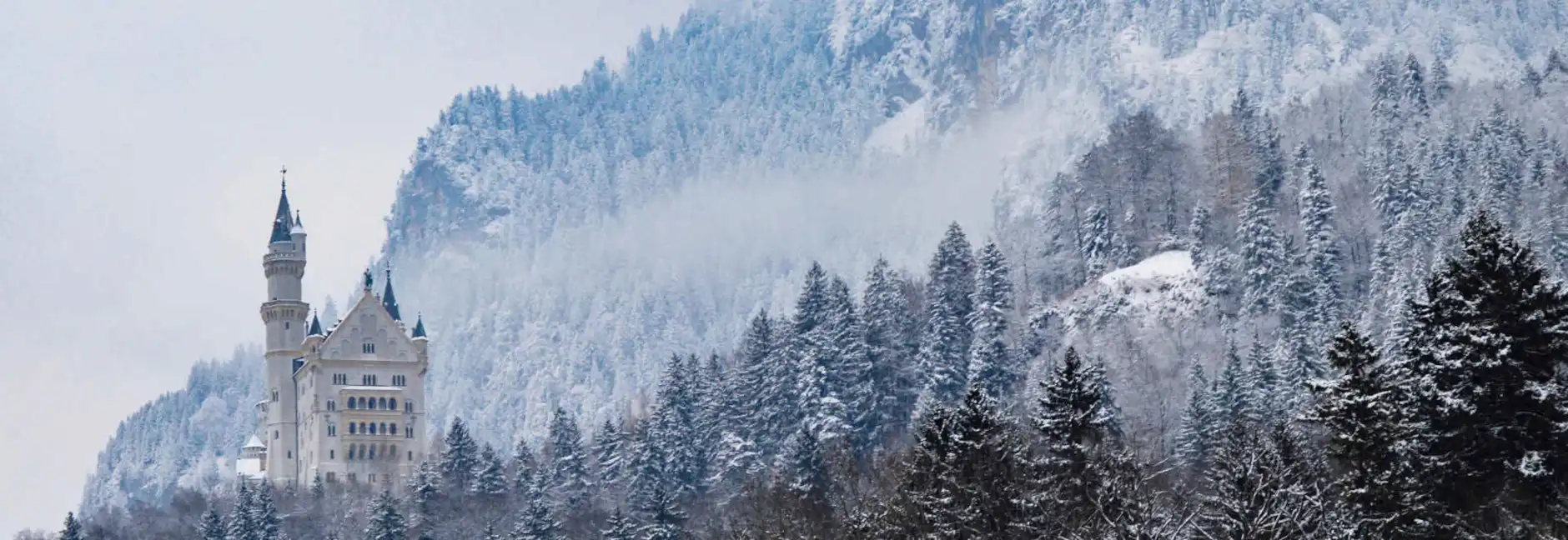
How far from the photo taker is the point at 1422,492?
46.9 m

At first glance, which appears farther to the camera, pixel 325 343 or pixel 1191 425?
pixel 325 343

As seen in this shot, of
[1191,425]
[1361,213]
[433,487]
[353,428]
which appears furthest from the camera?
[353,428]

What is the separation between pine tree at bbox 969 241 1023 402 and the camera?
361 ft

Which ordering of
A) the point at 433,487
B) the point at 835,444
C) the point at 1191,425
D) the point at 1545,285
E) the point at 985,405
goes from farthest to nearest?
the point at 433,487 → the point at 835,444 → the point at 1191,425 → the point at 985,405 → the point at 1545,285

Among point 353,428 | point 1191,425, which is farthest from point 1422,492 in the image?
point 353,428

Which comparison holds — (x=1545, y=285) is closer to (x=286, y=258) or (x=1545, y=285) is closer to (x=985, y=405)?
(x=985, y=405)

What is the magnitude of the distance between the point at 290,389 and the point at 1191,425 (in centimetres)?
9277

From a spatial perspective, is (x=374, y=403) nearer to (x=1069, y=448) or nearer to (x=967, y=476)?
(x=967, y=476)

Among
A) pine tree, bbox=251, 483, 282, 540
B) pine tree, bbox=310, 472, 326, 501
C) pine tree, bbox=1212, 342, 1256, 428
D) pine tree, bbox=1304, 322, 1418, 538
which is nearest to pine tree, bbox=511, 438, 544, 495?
pine tree, bbox=251, 483, 282, 540

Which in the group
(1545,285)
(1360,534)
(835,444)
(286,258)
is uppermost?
(286,258)

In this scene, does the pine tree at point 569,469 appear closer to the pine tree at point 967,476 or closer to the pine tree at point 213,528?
the pine tree at point 213,528

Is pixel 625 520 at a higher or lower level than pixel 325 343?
lower

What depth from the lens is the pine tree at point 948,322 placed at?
109 metres

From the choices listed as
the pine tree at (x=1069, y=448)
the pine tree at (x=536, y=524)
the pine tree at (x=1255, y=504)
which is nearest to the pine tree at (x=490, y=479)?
the pine tree at (x=536, y=524)
